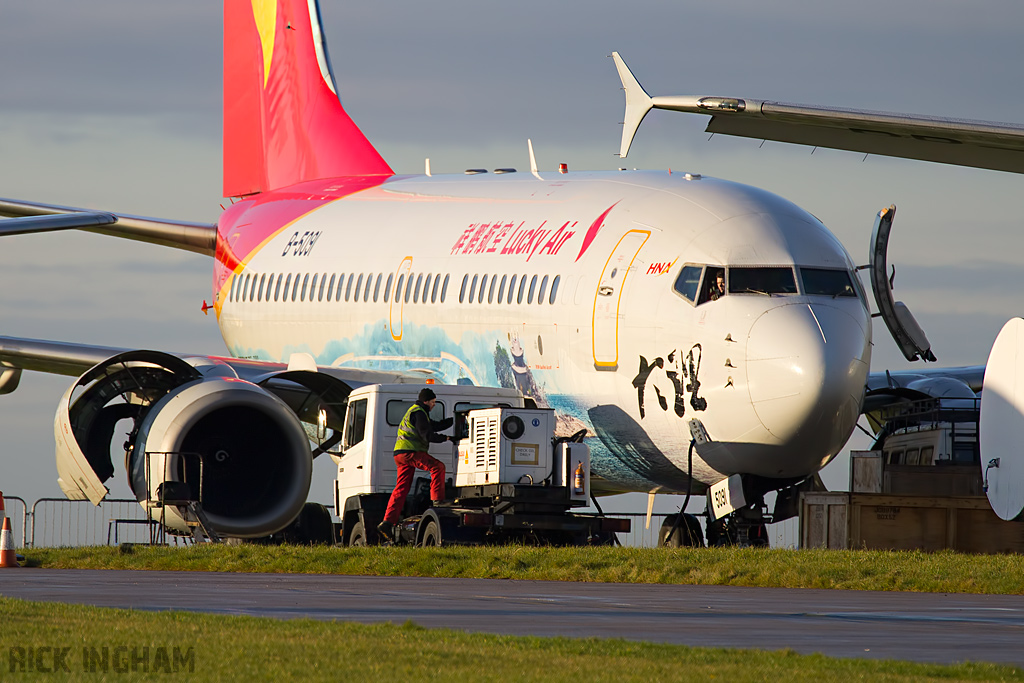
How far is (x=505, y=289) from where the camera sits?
19203 millimetres

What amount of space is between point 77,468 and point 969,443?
9409 mm

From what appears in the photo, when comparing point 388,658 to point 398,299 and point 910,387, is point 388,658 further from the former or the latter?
point 910,387

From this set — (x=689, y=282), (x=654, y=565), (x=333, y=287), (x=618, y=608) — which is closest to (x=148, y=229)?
(x=333, y=287)

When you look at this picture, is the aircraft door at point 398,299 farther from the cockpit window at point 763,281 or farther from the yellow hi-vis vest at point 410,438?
the cockpit window at point 763,281

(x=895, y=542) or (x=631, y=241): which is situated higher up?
(x=631, y=241)

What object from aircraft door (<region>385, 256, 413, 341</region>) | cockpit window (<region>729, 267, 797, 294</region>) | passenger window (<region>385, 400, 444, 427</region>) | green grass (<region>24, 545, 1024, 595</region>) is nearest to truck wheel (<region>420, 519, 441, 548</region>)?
green grass (<region>24, 545, 1024, 595</region>)

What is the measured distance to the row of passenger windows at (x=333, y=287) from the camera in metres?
20.8

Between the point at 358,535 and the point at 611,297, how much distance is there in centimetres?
347

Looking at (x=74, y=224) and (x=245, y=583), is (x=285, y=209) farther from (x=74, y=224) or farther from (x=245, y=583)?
(x=245, y=583)

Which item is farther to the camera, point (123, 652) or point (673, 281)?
point (673, 281)

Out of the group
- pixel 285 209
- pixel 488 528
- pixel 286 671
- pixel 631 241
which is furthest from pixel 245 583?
pixel 285 209

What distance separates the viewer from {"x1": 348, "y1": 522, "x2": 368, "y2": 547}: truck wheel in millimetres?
17516

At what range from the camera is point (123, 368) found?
62.4ft

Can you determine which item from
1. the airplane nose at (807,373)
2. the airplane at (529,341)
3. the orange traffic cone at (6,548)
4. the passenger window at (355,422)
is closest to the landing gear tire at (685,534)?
the airplane at (529,341)
